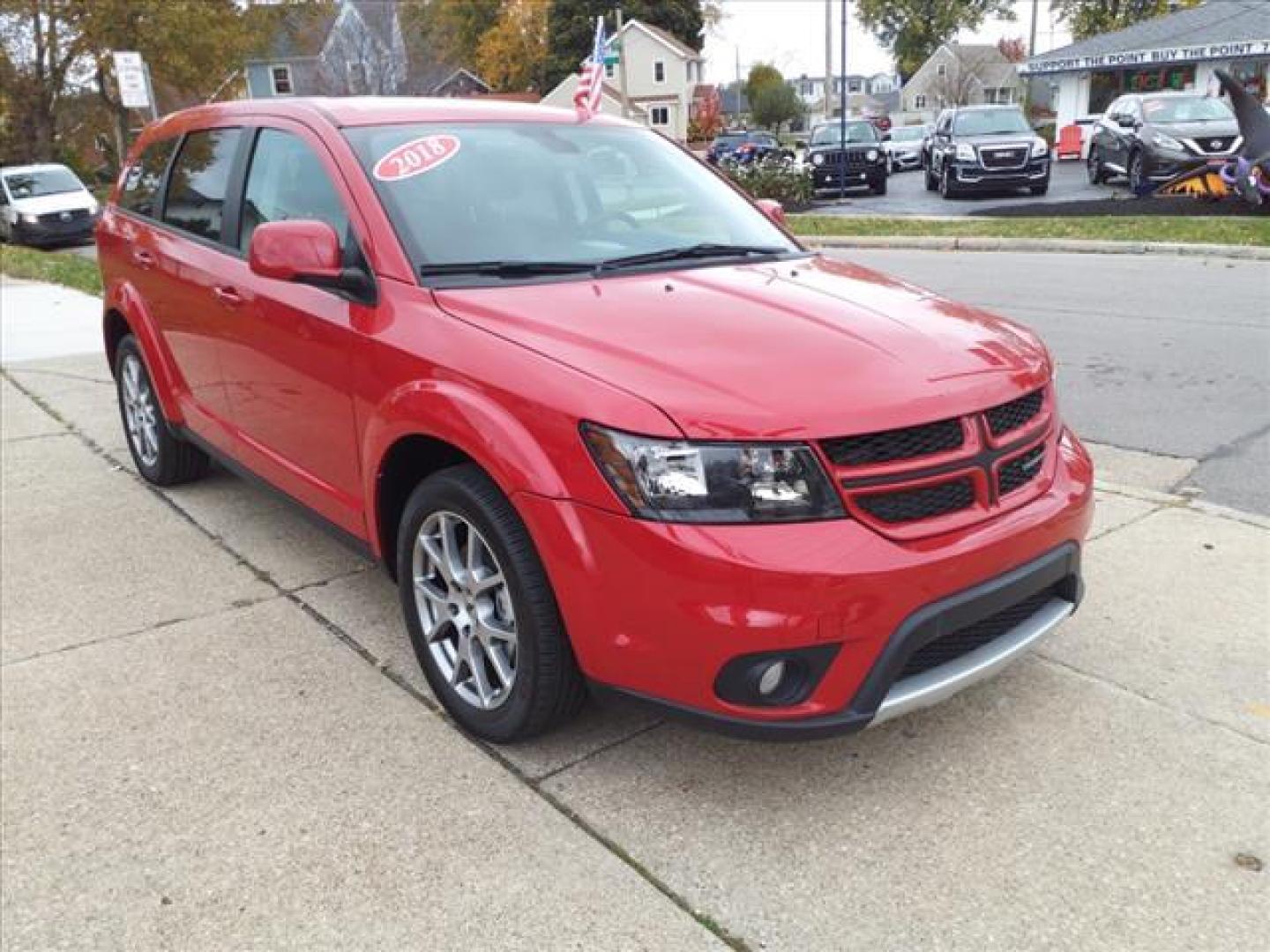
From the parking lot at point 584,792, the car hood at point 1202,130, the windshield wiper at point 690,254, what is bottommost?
the parking lot at point 584,792

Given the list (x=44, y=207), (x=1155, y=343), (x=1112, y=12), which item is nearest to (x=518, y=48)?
(x=1112, y=12)

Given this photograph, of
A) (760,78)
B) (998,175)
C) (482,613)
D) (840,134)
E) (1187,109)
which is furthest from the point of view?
(760,78)

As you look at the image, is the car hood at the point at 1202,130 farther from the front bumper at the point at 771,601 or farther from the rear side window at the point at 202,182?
the front bumper at the point at 771,601

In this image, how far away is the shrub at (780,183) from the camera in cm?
2100

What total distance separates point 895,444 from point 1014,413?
0.48 metres

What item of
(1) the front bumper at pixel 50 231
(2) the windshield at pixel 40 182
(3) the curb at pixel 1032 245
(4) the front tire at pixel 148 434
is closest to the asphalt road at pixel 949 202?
(3) the curb at pixel 1032 245

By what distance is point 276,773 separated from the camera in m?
3.02

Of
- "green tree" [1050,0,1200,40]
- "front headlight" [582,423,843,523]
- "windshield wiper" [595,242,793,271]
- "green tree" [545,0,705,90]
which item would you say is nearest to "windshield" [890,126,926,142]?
"green tree" [1050,0,1200,40]

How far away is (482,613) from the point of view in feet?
9.80

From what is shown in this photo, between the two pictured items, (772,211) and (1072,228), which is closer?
(772,211)

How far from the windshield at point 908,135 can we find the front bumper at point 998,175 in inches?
640

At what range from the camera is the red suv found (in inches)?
97.3

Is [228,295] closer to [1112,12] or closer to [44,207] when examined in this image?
[44,207]

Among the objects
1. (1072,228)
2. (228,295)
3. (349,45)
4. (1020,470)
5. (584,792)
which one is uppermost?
(349,45)
